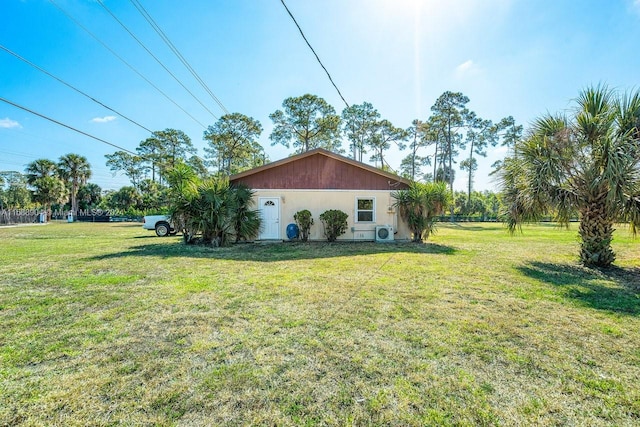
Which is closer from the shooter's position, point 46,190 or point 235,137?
point 235,137

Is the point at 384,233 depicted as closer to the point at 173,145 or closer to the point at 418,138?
the point at 418,138

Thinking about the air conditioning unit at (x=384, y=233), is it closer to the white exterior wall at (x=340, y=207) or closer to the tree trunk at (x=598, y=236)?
the white exterior wall at (x=340, y=207)

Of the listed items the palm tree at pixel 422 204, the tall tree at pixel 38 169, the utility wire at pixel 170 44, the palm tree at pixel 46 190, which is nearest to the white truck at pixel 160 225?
the utility wire at pixel 170 44

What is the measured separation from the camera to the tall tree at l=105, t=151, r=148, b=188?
48.5m

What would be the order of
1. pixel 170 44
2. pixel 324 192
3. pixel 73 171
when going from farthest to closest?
1. pixel 73 171
2. pixel 324 192
3. pixel 170 44

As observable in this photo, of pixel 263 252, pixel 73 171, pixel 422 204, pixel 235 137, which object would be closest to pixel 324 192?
pixel 422 204

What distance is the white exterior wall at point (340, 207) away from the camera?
40.9ft

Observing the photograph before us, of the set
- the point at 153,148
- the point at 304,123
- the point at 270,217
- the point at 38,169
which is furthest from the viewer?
the point at 153,148

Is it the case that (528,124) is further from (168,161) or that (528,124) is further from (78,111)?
(168,161)

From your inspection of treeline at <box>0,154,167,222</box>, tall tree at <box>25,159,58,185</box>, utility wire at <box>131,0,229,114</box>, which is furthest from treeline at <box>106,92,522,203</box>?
utility wire at <box>131,0,229,114</box>

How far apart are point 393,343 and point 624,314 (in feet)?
11.5

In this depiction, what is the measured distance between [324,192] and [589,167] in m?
8.44

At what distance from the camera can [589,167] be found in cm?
684

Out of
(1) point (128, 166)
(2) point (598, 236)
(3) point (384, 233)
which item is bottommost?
(3) point (384, 233)
